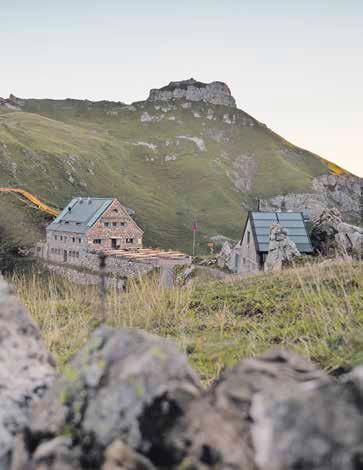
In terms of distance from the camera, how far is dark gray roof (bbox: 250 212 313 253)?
29.8 meters

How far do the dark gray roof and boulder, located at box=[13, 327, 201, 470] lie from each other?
26632 millimetres

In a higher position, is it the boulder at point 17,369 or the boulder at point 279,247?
the boulder at point 17,369

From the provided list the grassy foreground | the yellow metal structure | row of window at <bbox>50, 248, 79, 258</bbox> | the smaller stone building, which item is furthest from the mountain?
the grassy foreground

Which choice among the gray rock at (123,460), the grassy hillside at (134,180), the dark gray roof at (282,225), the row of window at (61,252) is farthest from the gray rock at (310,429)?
the grassy hillside at (134,180)

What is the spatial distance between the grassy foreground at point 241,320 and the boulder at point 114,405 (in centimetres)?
243

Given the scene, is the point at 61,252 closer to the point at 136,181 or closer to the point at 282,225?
the point at 282,225

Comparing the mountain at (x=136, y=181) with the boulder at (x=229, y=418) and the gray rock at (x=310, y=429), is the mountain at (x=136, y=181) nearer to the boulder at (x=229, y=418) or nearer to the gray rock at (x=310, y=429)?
the boulder at (x=229, y=418)

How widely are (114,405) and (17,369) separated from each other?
997mm

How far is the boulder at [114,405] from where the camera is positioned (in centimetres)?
279

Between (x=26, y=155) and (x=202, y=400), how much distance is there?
130 metres

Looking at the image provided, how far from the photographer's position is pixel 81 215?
73.0 meters

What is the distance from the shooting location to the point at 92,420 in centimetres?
293

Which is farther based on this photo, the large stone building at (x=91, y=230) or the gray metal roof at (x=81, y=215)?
the gray metal roof at (x=81, y=215)

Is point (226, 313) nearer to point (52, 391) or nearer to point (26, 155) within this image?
point (52, 391)
